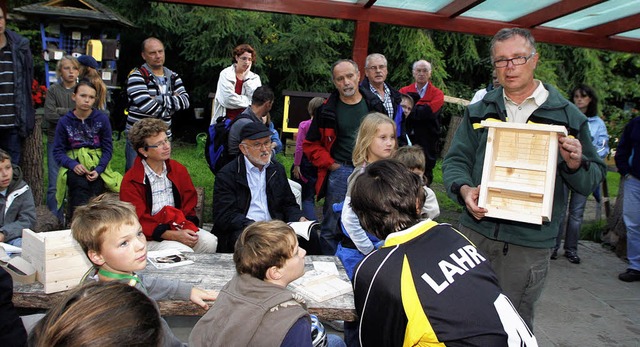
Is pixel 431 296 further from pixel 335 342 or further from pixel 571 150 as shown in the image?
pixel 571 150

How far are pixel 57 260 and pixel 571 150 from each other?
106 inches

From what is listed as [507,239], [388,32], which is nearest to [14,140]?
[507,239]

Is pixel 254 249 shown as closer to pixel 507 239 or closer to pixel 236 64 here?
pixel 507 239

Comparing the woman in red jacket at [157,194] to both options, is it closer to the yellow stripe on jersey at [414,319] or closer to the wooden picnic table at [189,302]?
the wooden picnic table at [189,302]

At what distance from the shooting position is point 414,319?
169 cm

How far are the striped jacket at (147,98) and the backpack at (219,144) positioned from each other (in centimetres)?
47

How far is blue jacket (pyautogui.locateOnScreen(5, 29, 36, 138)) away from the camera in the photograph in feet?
16.4

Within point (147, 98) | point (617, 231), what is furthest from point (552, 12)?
point (147, 98)

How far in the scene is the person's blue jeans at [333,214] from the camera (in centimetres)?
397

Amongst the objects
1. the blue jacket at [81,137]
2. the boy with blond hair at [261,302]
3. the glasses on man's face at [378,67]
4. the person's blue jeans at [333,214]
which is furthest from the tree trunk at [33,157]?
the boy with blond hair at [261,302]

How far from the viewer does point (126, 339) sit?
1171 mm

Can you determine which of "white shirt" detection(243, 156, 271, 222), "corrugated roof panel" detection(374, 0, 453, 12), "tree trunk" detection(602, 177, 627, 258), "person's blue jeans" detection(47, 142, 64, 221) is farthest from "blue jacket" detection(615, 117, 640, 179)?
"person's blue jeans" detection(47, 142, 64, 221)

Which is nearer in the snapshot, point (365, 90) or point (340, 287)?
point (340, 287)

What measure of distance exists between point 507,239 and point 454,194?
1.27 ft
